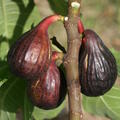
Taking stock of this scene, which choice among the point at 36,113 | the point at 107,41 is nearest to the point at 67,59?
the point at 36,113

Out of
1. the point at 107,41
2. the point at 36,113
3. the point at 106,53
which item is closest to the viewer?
the point at 106,53

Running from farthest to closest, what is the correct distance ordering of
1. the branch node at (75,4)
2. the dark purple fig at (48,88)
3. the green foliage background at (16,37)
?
the green foliage background at (16,37) < the dark purple fig at (48,88) < the branch node at (75,4)

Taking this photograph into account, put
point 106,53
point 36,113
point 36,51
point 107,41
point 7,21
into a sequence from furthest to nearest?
point 107,41, point 36,113, point 7,21, point 106,53, point 36,51

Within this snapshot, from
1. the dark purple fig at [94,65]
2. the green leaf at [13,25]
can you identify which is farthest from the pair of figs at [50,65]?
the green leaf at [13,25]

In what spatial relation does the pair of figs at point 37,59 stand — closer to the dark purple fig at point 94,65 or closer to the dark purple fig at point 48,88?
the dark purple fig at point 48,88

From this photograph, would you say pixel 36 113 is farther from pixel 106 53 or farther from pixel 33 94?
pixel 106 53

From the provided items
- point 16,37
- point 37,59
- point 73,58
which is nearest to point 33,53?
point 37,59

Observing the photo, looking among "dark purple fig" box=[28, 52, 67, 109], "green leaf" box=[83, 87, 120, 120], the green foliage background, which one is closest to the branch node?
"dark purple fig" box=[28, 52, 67, 109]

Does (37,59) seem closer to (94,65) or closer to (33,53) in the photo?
(33,53)
